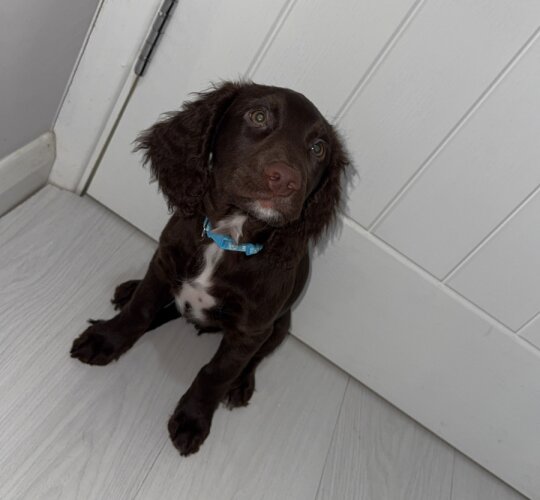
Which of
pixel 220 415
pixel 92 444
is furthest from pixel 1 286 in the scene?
pixel 220 415

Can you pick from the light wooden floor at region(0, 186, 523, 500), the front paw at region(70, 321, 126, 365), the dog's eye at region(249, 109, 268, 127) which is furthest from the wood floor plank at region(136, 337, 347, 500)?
the dog's eye at region(249, 109, 268, 127)

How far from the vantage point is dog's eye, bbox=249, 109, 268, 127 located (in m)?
1.17

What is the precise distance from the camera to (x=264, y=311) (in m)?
1.35

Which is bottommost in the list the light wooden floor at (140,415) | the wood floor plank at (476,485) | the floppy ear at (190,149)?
the light wooden floor at (140,415)

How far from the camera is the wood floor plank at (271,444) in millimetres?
1417

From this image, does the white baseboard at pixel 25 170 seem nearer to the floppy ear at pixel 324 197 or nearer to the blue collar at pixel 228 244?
the blue collar at pixel 228 244

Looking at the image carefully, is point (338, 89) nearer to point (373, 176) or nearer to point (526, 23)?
point (373, 176)

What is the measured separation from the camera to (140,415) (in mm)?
1472

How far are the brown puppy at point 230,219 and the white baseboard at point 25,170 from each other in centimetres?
52

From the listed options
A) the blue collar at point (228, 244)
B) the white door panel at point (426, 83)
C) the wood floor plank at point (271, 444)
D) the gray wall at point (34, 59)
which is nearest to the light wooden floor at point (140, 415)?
the wood floor plank at point (271, 444)

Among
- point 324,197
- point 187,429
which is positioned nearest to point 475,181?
point 324,197

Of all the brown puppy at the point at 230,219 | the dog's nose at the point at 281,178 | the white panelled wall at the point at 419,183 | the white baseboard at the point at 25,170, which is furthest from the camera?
the white baseboard at the point at 25,170

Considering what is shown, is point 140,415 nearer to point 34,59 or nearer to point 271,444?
point 271,444

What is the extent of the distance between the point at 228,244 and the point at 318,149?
0.32 m
